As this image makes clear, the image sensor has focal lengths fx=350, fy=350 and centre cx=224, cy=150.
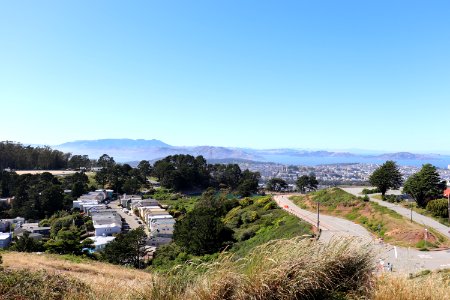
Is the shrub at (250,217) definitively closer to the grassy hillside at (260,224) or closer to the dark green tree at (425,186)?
the grassy hillside at (260,224)

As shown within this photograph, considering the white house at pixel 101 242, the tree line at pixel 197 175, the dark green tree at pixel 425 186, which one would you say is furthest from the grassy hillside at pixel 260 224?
the tree line at pixel 197 175

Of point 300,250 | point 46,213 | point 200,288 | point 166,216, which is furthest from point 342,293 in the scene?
point 46,213

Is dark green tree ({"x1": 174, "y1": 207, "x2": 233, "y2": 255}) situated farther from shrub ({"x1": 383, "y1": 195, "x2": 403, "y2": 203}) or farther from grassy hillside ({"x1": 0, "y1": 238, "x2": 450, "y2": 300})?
→ grassy hillside ({"x1": 0, "y1": 238, "x2": 450, "y2": 300})

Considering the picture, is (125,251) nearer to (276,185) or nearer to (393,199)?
(393,199)

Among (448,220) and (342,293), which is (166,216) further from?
(342,293)

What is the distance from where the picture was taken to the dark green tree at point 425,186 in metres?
22.3

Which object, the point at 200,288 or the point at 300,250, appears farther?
the point at 300,250

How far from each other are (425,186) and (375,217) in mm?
5071

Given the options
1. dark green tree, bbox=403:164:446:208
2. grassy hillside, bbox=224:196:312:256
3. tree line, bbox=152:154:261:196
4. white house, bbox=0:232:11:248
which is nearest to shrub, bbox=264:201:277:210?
grassy hillside, bbox=224:196:312:256

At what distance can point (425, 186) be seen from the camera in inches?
876

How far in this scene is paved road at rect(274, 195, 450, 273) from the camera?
4.05m

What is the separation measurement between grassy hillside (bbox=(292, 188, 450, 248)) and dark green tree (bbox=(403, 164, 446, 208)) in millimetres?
2887

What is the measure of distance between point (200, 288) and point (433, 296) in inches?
79.1

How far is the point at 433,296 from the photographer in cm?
302
